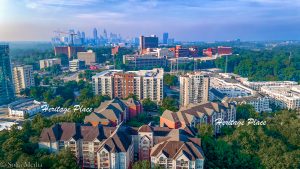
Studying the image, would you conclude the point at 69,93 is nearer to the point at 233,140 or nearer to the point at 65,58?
the point at 233,140

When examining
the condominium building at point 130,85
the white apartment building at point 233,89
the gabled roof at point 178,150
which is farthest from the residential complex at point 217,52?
the gabled roof at point 178,150

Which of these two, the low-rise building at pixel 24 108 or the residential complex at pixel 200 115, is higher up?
the residential complex at pixel 200 115

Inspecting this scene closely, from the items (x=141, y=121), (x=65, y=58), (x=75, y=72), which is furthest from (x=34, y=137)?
(x=65, y=58)

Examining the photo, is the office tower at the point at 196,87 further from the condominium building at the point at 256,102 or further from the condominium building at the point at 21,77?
the condominium building at the point at 21,77

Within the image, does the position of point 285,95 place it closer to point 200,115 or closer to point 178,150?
point 200,115

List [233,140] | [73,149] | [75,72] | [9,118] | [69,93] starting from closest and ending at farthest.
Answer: [73,149] → [233,140] → [9,118] → [69,93] → [75,72]

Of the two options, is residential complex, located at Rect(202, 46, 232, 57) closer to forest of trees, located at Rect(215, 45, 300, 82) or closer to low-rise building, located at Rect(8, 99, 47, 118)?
forest of trees, located at Rect(215, 45, 300, 82)

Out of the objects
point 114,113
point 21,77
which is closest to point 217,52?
point 21,77
